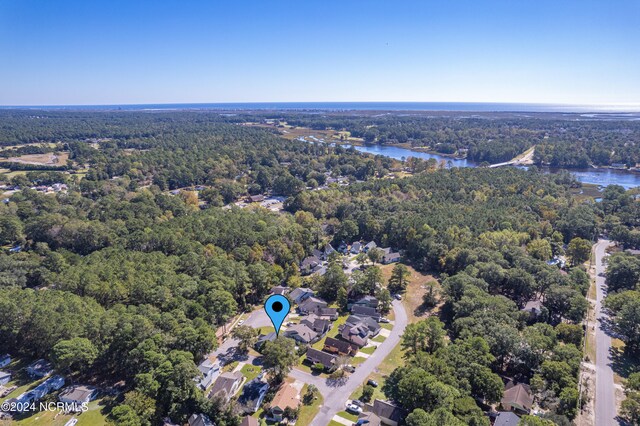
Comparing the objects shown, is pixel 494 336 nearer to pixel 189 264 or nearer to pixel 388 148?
pixel 189 264

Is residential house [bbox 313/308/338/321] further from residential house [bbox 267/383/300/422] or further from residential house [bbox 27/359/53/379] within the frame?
residential house [bbox 27/359/53/379]

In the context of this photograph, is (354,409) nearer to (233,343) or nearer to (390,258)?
(233,343)

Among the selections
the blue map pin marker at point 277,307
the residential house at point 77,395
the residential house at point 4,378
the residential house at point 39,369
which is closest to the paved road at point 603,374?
the blue map pin marker at point 277,307

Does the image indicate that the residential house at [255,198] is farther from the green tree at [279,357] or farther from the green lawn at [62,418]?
the green lawn at [62,418]

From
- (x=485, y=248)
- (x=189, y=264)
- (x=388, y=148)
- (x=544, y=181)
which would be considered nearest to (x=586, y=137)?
(x=388, y=148)

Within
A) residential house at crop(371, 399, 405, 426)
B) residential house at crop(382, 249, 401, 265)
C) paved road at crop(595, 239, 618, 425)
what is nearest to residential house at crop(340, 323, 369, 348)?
residential house at crop(371, 399, 405, 426)

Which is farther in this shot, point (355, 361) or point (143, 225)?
point (143, 225)
